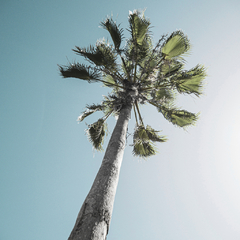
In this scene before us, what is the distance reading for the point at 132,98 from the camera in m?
4.32

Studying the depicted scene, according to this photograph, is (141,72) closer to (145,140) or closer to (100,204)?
(145,140)

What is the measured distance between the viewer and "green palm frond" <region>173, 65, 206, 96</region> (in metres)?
4.69

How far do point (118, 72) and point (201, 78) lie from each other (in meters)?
2.75

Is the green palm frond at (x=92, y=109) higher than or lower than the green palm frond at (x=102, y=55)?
lower

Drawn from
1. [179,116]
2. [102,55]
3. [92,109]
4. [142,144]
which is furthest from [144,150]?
[102,55]

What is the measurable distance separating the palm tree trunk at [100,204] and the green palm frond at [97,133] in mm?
2309

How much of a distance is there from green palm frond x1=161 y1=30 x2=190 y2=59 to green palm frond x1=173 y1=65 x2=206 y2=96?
64 cm

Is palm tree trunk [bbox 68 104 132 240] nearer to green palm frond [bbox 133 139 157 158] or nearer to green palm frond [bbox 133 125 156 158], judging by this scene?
green palm frond [bbox 133 125 156 158]

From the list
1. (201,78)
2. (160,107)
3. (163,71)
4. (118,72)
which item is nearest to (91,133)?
(118,72)

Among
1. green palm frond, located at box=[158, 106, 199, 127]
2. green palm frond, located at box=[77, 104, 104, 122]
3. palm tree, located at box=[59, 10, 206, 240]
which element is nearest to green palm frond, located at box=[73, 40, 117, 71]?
palm tree, located at box=[59, 10, 206, 240]

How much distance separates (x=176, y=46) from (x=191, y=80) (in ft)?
3.86

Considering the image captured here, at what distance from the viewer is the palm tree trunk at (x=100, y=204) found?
4.89 feet

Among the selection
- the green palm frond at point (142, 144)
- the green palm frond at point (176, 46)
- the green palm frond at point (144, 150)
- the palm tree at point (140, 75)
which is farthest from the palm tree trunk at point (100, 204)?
the green palm frond at point (176, 46)

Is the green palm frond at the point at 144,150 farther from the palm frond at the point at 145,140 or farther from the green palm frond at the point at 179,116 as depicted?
the green palm frond at the point at 179,116
